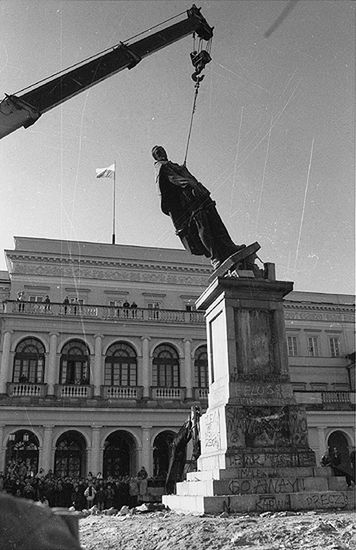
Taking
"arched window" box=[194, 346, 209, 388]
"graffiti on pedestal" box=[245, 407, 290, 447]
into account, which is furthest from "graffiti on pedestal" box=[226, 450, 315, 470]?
"arched window" box=[194, 346, 209, 388]

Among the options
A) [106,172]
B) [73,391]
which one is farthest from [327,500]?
[106,172]

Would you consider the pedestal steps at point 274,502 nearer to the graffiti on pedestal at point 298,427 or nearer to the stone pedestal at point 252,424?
the stone pedestal at point 252,424

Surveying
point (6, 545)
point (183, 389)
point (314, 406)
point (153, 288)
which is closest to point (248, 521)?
point (6, 545)

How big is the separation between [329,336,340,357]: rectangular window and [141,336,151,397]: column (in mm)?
17754

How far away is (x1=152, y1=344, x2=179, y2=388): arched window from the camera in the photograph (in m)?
34.1

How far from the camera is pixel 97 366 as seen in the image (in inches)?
1286

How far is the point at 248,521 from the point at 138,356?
94.0 ft

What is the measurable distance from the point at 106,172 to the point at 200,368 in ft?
46.8

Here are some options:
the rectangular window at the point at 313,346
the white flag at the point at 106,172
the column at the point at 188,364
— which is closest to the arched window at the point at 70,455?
the column at the point at 188,364

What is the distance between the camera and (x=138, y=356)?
33.9 meters

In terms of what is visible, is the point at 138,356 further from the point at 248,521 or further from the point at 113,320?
the point at 248,521

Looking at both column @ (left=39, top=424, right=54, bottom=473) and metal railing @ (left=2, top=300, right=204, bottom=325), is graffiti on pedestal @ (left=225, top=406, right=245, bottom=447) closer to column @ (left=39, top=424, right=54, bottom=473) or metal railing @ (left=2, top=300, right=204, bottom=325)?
column @ (left=39, top=424, right=54, bottom=473)

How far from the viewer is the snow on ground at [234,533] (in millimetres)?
4695

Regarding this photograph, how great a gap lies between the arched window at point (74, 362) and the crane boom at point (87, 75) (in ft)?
73.7
